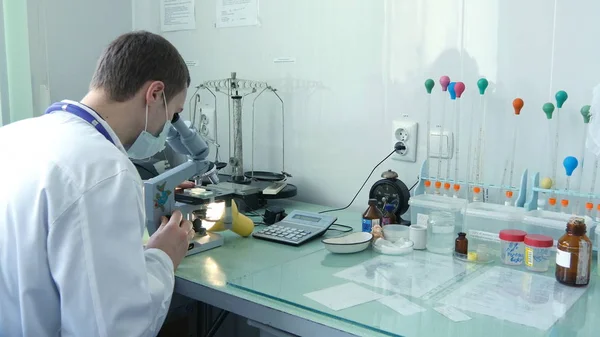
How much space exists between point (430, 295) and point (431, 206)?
47cm

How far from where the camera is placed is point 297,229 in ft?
5.66

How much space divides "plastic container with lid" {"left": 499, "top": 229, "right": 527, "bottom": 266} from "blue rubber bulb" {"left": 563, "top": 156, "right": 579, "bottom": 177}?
0.24 metres

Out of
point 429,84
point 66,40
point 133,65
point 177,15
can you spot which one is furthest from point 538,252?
point 66,40

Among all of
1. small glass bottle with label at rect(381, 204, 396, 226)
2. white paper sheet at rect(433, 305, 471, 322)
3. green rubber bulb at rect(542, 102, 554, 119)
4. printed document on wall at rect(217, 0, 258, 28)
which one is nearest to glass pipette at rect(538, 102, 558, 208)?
green rubber bulb at rect(542, 102, 554, 119)

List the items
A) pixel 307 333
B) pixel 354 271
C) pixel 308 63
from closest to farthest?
pixel 307 333
pixel 354 271
pixel 308 63

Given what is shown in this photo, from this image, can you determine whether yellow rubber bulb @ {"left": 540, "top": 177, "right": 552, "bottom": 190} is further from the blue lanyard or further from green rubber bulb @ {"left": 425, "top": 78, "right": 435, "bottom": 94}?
the blue lanyard

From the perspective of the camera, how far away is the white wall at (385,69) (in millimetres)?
1579

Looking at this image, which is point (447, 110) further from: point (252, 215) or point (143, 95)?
point (143, 95)

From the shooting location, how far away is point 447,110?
71.7 inches

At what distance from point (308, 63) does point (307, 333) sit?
1292 millimetres

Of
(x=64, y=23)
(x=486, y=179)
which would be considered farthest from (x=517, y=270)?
(x=64, y=23)

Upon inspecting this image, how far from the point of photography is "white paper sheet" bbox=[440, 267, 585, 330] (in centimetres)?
111

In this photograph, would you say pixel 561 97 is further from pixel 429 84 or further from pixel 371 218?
pixel 371 218

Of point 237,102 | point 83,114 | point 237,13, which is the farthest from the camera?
point 237,13
